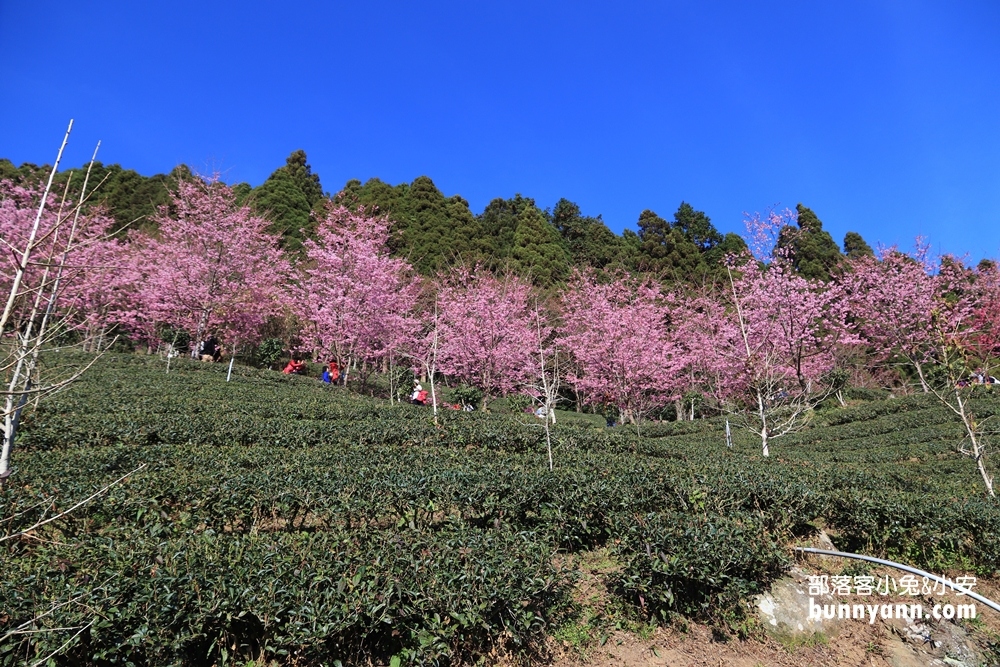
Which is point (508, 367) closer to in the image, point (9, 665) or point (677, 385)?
point (677, 385)

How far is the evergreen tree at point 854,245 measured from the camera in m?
37.9

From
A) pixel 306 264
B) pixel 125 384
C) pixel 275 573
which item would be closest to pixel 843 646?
pixel 275 573

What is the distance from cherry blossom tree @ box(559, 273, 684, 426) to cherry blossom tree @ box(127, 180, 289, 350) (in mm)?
12320

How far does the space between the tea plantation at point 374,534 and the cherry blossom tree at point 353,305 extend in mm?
9895

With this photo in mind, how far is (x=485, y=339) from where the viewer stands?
21.2 meters

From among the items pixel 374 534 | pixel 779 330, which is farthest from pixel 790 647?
pixel 779 330

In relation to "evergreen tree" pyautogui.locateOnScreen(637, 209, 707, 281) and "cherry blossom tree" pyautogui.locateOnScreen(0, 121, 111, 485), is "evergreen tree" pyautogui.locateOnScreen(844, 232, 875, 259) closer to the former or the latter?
"evergreen tree" pyautogui.locateOnScreen(637, 209, 707, 281)

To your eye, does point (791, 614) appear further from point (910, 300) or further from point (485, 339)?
point (910, 300)

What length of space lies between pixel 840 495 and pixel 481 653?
13.4ft

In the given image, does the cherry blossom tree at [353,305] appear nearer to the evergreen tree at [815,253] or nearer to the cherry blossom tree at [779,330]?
the cherry blossom tree at [779,330]

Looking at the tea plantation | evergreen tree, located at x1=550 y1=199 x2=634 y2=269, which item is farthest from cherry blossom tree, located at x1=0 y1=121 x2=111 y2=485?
evergreen tree, located at x1=550 y1=199 x2=634 y2=269

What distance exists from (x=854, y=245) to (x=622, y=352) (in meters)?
28.5

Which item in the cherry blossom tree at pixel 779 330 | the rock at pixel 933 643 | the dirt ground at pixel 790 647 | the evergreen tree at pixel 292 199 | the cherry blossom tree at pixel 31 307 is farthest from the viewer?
the evergreen tree at pixel 292 199

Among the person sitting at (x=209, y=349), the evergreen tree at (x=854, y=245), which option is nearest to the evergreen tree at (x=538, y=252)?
the person sitting at (x=209, y=349)
